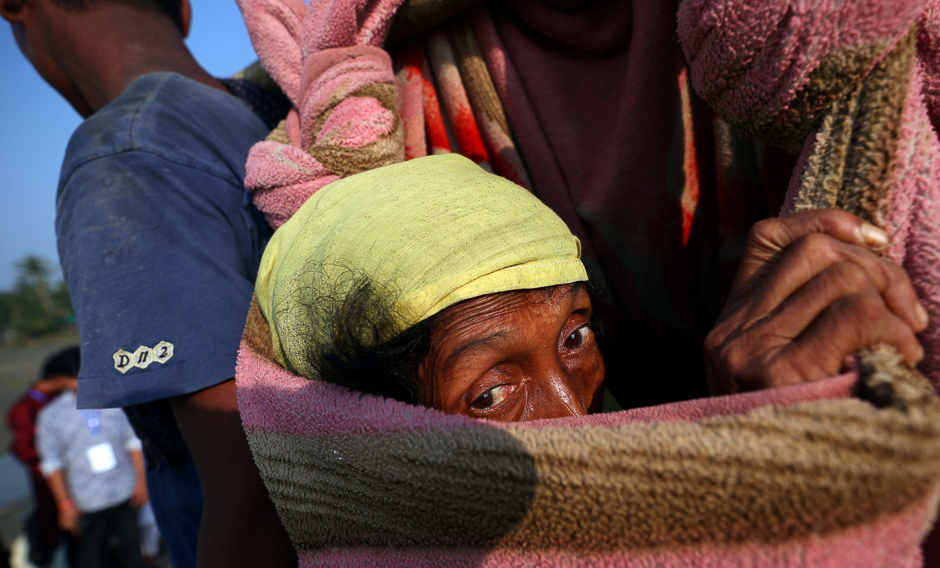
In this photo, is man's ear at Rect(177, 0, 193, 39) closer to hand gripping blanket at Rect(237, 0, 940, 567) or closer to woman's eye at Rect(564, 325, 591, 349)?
hand gripping blanket at Rect(237, 0, 940, 567)

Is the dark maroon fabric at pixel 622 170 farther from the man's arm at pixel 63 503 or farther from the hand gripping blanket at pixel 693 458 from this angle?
the man's arm at pixel 63 503

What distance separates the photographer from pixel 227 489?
1185 mm

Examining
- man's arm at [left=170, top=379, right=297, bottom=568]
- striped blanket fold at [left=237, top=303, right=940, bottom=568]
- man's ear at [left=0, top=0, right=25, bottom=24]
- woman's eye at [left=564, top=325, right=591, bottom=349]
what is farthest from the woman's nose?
man's ear at [left=0, top=0, right=25, bottom=24]

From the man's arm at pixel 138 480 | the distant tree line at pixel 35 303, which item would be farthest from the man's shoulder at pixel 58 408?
the distant tree line at pixel 35 303

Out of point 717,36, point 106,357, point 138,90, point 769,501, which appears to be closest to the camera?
point 769,501

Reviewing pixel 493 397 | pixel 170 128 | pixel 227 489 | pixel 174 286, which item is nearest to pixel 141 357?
pixel 174 286

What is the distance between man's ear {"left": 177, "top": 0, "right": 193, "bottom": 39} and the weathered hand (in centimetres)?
219

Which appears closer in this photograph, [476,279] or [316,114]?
Result: [476,279]

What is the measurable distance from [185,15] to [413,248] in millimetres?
1773

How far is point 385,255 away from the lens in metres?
0.96

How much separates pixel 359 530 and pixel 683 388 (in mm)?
1033

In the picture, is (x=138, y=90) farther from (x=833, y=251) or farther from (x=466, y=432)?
(x=833, y=251)

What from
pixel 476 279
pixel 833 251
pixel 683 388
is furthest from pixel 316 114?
pixel 683 388

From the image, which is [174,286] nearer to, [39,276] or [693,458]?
[693,458]
